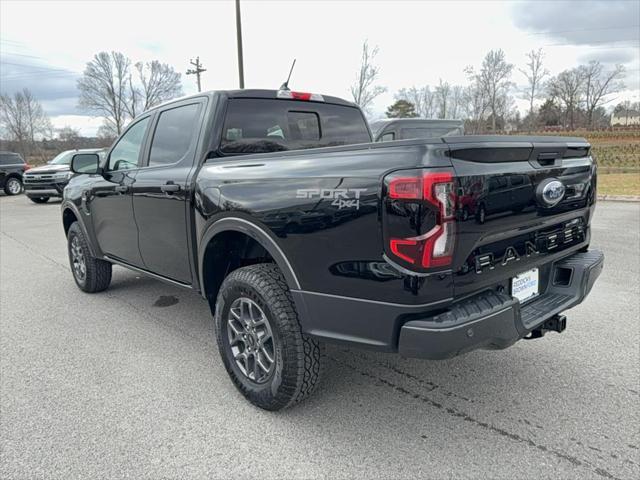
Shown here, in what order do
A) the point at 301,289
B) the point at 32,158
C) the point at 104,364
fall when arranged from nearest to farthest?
the point at 301,289 < the point at 104,364 < the point at 32,158

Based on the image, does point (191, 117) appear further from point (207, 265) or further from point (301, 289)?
point (301, 289)

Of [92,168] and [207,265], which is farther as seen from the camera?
[92,168]

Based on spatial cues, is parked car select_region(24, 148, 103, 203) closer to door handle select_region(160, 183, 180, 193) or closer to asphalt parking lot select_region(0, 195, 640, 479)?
asphalt parking lot select_region(0, 195, 640, 479)

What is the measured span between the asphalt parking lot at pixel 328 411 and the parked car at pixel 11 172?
1880cm

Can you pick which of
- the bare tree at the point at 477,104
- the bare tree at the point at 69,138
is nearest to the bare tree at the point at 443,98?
the bare tree at the point at 477,104

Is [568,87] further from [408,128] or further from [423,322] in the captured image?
[423,322]

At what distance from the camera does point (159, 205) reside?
11.8 ft

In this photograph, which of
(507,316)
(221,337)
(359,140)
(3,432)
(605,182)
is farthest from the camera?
(605,182)

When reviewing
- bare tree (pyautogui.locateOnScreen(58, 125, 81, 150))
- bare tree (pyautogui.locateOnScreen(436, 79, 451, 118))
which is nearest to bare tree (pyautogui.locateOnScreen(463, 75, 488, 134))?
bare tree (pyautogui.locateOnScreen(436, 79, 451, 118))

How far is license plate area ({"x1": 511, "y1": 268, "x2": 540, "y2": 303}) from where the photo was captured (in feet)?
8.23

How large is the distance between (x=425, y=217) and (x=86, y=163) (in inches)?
149

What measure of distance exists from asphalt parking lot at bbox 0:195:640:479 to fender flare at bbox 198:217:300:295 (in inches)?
33.8

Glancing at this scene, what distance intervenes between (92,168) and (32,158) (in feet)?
173

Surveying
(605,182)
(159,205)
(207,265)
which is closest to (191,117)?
(159,205)
